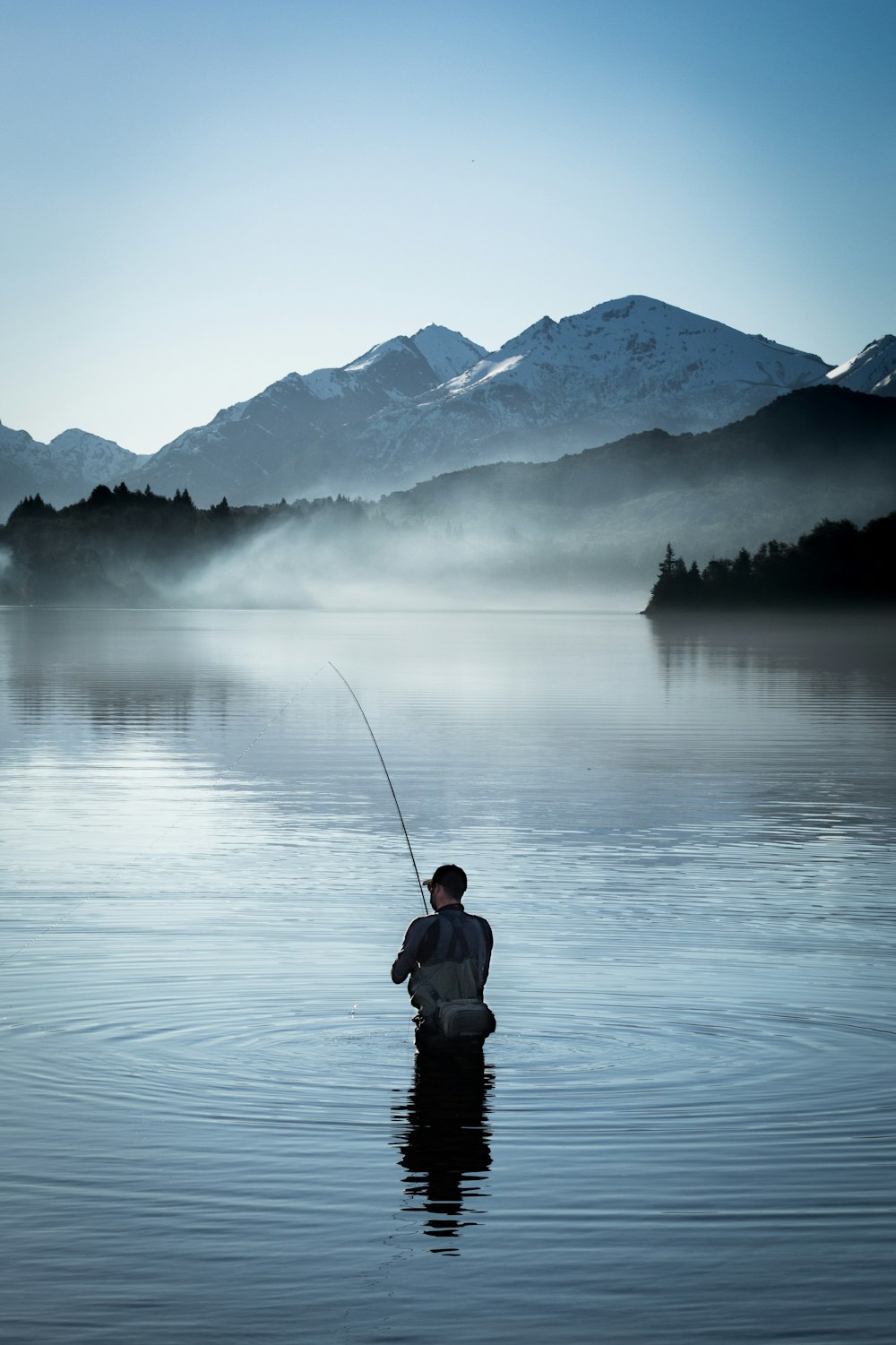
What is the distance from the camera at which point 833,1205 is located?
9.38 m

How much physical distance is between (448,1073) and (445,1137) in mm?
1555

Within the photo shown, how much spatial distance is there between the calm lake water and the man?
0.37 meters

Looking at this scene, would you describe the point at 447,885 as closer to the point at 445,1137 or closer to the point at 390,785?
the point at 445,1137

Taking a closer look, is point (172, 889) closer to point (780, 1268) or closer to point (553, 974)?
point (553, 974)

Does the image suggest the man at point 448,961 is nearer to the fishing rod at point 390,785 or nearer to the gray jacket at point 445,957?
the gray jacket at point 445,957

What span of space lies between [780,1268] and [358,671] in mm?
78402

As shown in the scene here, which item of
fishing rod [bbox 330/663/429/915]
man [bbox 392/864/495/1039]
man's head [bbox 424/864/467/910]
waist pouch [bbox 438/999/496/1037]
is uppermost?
man's head [bbox 424/864/467/910]

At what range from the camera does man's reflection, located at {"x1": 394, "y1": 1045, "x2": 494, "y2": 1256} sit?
9.27m

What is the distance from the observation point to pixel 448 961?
12.4 meters

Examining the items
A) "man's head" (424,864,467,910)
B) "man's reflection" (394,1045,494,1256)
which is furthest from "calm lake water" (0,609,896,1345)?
"man's head" (424,864,467,910)

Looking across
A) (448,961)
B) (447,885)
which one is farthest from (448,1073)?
(447,885)

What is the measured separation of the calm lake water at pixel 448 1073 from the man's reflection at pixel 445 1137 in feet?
0.11

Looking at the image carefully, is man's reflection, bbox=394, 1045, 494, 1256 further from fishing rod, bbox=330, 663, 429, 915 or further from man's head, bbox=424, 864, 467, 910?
fishing rod, bbox=330, 663, 429, 915

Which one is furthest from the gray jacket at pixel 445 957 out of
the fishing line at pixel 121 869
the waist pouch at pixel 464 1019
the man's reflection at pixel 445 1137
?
the fishing line at pixel 121 869
